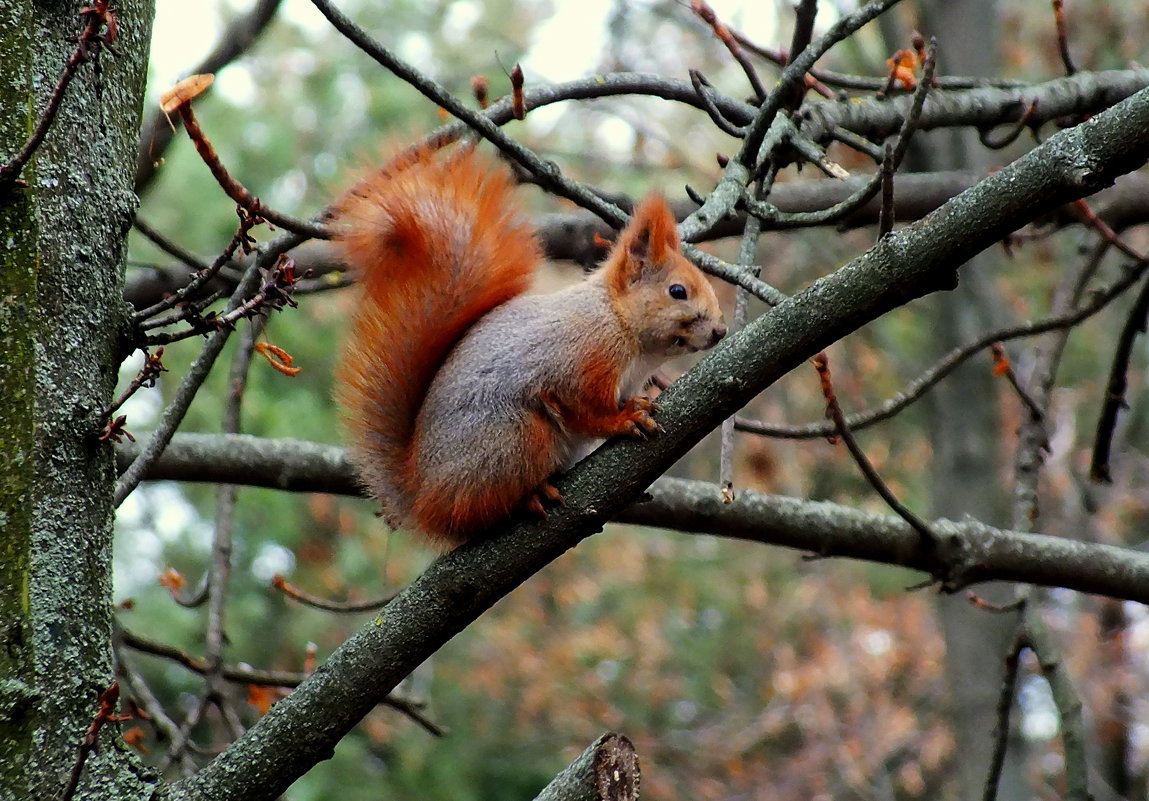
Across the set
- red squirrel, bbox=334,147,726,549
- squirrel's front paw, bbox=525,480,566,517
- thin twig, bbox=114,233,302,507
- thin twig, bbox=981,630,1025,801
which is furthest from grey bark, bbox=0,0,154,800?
thin twig, bbox=981,630,1025,801

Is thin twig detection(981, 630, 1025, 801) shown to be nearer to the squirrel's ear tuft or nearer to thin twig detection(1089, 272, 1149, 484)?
thin twig detection(1089, 272, 1149, 484)

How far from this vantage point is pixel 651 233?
2523 millimetres

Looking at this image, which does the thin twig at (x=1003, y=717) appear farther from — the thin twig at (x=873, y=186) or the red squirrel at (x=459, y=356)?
the thin twig at (x=873, y=186)

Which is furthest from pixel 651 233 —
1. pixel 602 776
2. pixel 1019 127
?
pixel 602 776

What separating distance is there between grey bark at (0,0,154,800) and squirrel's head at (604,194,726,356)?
1138mm

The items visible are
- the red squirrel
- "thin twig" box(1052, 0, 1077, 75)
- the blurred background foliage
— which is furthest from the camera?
the blurred background foliage

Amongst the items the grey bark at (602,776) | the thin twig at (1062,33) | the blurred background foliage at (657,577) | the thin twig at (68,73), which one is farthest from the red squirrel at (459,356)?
the blurred background foliage at (657,577)

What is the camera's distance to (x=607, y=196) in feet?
9.14

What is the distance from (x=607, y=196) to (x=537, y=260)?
1.51 ft


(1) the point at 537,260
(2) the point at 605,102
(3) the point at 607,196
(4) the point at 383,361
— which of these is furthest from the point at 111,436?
(2) the point at 605,102

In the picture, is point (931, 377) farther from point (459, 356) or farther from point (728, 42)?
point (459, 356)

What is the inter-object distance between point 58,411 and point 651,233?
1.35 meters

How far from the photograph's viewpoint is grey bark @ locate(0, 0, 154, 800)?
148cm

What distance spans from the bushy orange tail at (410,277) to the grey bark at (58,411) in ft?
1.78
